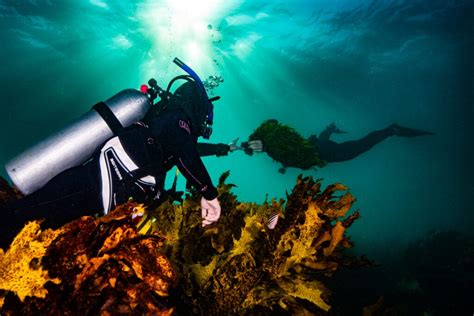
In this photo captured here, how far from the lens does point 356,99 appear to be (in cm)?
4519

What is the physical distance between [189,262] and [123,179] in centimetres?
127

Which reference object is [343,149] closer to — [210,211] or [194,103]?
[194,103]

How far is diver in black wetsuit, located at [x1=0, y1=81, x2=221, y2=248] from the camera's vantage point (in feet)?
7.55

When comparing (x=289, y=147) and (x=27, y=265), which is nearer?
(x=27, y=265)

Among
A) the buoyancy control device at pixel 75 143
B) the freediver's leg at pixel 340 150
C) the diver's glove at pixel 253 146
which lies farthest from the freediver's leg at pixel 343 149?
the buoyancy control device at pixel 75 143

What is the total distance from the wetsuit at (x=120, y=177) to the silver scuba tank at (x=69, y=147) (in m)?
0.26

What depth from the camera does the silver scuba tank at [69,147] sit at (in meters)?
2.53

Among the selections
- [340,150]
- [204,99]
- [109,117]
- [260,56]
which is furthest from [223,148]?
[260,56]

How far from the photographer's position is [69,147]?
9.09 feet

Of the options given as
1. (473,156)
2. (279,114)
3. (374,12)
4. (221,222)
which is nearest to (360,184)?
(473,156)

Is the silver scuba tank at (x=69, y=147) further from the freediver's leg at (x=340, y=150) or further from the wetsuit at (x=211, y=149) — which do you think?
the freediver's leg at (x=340, y=150)

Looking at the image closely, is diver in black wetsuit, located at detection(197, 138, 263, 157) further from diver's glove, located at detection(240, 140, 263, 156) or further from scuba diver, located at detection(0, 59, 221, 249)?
scuba diver, located at detection(0, 59, 221, 249)

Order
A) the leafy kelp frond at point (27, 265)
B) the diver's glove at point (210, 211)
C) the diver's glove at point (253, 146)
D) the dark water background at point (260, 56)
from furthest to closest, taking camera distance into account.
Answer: the dark water background at point (260, 56) → the diver's glove at point (253, 146) → the diver's glove at point (210, 211) → the leafy kelp frond at point (27, 265)

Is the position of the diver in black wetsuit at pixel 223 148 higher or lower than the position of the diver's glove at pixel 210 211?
higher
